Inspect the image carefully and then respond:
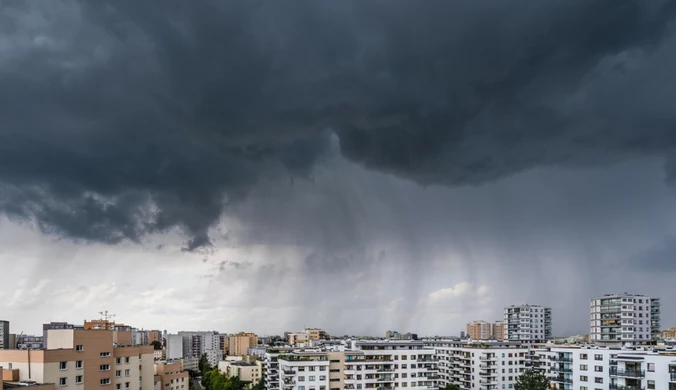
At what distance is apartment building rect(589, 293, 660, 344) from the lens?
84.1 m

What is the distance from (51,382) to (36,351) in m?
2.08

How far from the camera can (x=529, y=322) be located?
11538 cm

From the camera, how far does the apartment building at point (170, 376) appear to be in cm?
6414

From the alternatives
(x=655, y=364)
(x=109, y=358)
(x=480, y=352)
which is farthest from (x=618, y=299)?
(x=109, y=358)

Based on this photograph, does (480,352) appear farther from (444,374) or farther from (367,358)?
(367,358)

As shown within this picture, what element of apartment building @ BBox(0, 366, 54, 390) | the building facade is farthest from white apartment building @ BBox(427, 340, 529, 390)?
apartment building @ BBox(0, 366, 54, 390)

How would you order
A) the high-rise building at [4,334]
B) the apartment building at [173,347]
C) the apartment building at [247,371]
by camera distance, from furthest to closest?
the apartment building at [173,347], the apartment building at [247,371], the high-rise building at [4,334]

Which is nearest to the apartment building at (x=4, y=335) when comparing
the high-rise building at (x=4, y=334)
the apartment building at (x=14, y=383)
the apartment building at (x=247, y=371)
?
the high-rise building at (x=4, y=334)

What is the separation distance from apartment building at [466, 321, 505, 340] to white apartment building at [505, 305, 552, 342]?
3831 centimetres

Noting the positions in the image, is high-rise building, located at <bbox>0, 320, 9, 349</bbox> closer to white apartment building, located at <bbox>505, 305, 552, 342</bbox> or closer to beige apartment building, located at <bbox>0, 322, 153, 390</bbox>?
beige apartment building, located at <bbox>0, 322, 153, 390</bbox>

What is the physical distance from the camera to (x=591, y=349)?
5284 cm

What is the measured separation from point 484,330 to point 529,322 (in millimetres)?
49052

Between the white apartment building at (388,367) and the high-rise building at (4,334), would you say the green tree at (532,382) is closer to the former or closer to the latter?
the white apartment building at (388,367)

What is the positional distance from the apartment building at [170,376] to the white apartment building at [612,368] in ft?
160
